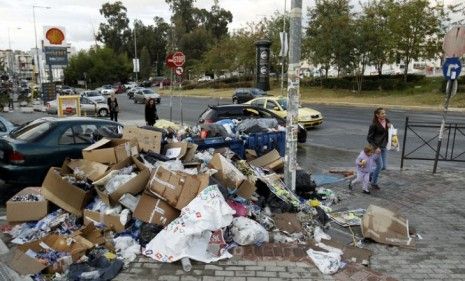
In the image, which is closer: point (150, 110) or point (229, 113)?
point (229, 113)

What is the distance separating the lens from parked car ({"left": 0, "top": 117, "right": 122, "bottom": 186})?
25.2 ft

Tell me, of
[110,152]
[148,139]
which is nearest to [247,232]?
[110,152]

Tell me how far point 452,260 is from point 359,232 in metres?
1.28

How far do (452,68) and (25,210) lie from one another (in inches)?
342

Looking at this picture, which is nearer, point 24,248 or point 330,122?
point 24,248

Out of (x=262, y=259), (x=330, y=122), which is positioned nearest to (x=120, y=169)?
(x=262, y=259)

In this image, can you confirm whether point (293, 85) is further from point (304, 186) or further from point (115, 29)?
point (115, 29)

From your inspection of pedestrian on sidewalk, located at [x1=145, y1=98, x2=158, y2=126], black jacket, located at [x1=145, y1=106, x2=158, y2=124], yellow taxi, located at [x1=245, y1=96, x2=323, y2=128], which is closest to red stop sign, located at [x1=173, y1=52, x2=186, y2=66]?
pedestrian on sidewalk, located at [x1=145, y1=98, x2=158, y2=126]

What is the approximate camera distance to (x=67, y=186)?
20.8 ft

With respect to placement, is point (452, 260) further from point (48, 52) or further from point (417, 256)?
point (48, 52)

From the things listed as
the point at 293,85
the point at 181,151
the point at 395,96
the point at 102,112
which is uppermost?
the point at 293,85

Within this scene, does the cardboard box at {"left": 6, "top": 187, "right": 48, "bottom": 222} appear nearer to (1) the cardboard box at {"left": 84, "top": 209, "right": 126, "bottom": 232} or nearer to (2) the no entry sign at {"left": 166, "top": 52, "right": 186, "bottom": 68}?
(1) the cardboard box at {"left": 84, "top": 209, "right": 126, "bottom": 232}

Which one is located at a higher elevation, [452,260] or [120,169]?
[120,169]

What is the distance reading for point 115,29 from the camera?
99062 mm
